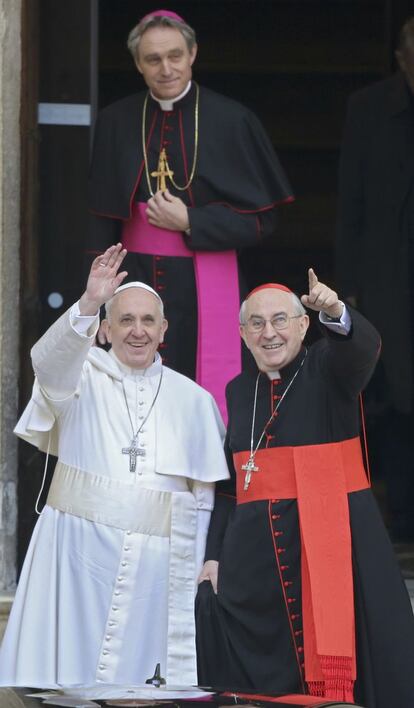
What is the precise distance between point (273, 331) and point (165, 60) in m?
1.30

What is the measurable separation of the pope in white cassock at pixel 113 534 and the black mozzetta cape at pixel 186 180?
74cm

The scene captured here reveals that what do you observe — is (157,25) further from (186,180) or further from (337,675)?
(337,675)

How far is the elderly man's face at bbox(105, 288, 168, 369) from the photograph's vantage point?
20.2ft

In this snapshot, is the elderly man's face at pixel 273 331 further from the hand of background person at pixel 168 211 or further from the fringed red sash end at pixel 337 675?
the fringed red sash end at pixel 337 675

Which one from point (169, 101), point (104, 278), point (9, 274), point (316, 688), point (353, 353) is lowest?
point (316, 688)

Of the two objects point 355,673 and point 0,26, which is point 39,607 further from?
point 0,26

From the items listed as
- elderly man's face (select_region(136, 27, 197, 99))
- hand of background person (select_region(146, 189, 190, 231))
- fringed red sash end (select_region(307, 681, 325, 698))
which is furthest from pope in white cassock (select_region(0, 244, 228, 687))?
elderly man's face (select_region(136, 27, 197, 99))

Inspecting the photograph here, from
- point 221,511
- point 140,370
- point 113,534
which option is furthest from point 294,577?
point 140,370

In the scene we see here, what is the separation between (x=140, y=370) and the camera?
6.27 m

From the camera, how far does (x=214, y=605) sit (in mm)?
6043

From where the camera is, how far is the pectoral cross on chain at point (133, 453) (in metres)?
6.14

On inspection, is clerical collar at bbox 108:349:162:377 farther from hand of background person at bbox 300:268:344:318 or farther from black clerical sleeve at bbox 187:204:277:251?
hand of background person at bbox 300:268:344:318

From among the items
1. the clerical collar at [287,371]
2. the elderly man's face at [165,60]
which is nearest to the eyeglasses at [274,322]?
the clerical collar at [287,371]

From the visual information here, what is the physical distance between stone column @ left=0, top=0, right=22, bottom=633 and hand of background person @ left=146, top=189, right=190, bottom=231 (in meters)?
0.56
